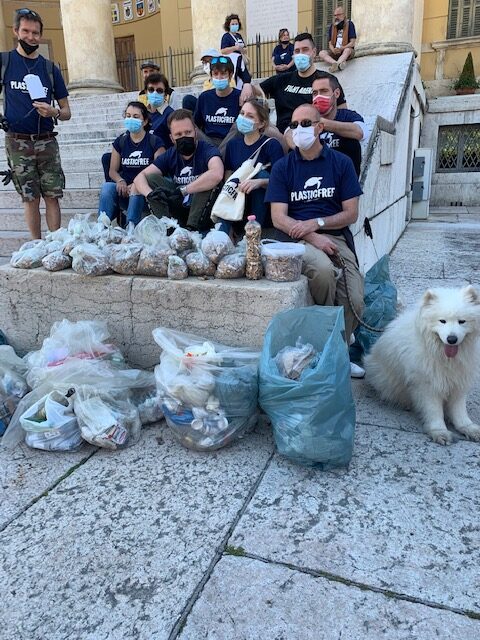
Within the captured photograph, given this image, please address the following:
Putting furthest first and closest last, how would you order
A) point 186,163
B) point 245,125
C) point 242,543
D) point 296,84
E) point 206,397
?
1. point 296,84
2. point 186,163
3. point 245,125
4. point 206,397
5. point 242,543

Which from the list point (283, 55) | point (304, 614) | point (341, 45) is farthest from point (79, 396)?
point (341, 45)

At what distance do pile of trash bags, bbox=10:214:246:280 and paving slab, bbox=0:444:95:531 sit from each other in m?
1.26

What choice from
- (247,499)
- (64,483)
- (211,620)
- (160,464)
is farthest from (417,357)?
(64,483)

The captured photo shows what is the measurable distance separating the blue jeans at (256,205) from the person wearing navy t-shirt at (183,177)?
Result: 294 mm

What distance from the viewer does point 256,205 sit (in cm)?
395

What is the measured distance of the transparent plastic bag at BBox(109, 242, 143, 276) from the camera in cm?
346

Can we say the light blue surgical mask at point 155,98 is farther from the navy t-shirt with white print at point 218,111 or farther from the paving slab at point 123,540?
the paving slab at point 123,540

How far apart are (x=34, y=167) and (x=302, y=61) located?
2818mm

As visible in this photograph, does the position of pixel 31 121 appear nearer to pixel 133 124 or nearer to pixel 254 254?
pixel 133 124

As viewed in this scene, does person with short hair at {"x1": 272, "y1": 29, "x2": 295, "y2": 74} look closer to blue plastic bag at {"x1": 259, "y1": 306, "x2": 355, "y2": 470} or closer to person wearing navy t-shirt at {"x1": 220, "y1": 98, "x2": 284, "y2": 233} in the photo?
person wearing navy t-shirt at {"x1": 220, "y1": 98, "x2": 284, "y2": 233}

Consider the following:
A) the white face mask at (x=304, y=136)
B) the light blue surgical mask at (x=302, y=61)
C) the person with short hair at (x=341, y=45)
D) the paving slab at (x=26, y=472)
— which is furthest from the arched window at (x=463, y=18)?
the paving slab at (x=26, y=472)

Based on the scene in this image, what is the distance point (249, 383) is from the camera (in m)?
2.75

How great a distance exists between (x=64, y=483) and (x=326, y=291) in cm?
196

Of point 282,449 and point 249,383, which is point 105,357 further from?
point 282,449
